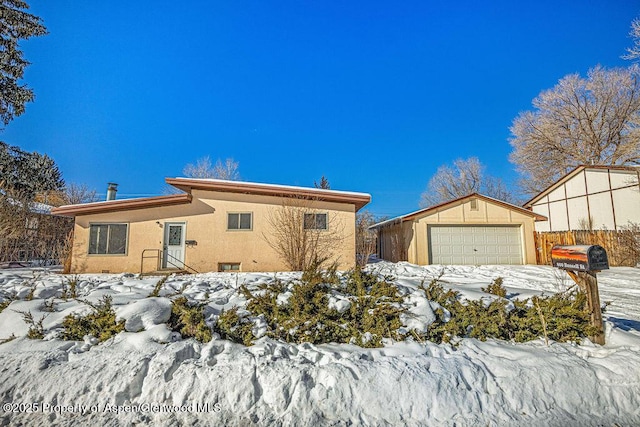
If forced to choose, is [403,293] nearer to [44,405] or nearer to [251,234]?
[44,405]

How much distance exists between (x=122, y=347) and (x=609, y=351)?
498cm

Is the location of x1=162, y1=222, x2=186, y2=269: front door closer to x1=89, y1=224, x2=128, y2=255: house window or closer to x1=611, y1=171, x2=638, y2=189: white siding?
x1=89, y1=224, x2=128, y2=255: house window

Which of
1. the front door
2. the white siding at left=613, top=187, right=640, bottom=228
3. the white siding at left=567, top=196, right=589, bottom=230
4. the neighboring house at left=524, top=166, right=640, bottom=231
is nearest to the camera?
the front door

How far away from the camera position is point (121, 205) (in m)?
10.1

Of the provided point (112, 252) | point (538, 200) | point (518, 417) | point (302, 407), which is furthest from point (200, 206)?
point (538, 200)

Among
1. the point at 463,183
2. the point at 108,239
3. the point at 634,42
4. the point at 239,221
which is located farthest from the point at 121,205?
the point at 463,183

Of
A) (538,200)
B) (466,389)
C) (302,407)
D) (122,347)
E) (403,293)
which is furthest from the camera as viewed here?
(538,200)

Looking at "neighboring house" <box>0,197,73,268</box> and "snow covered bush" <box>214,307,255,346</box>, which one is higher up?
"neighboring house" <box>0,197,73,268</box>

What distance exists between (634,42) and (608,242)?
11.3m

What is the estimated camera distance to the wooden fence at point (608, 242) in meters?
12.0

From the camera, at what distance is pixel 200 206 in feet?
34.4

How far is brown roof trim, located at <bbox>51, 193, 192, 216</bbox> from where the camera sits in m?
9.98

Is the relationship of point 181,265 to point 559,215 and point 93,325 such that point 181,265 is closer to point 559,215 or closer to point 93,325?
point 93,325

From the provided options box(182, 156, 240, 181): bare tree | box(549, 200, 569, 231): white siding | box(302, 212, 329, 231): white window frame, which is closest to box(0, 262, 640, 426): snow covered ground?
box(302, 212, 329, 231): white window frame
